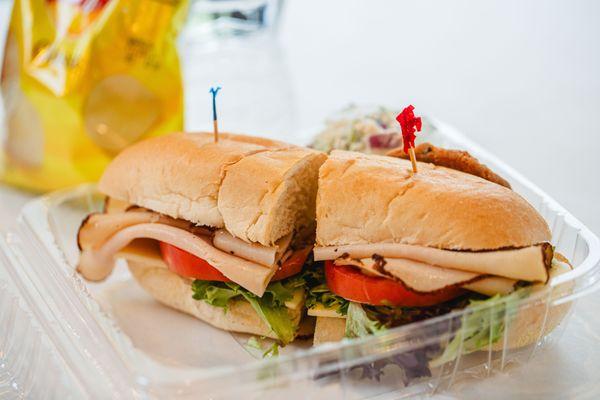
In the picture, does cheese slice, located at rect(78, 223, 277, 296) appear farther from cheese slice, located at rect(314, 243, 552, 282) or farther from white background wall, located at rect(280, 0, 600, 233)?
white background wall, located at rect(280, 0, 600, 233)

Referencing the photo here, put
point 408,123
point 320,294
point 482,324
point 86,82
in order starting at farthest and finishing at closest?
point 86,82
point 320,294
point 408,123
point 482,324

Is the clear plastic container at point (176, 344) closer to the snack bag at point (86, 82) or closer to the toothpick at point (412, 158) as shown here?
the toothpick at point (412, 158)

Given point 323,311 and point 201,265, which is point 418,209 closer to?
point 323,311

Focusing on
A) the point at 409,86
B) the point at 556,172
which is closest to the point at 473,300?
the point at 556,172

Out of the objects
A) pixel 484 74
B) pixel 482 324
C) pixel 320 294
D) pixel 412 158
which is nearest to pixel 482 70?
pixel 484 74

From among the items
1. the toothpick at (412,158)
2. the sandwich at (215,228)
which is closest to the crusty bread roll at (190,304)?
the sandwich at (215,228)

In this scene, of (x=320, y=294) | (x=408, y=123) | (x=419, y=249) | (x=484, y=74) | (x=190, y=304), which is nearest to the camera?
(x=419, y=249)

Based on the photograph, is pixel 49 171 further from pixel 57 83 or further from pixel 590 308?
pixel 590 308
